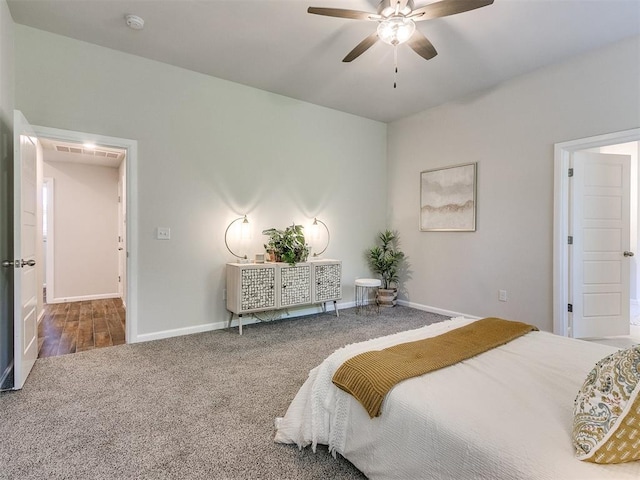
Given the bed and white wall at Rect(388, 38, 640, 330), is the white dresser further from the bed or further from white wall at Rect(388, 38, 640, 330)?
the bed

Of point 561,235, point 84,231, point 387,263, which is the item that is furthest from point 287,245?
point 84,231

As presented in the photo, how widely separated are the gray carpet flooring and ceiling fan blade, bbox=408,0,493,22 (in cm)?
264

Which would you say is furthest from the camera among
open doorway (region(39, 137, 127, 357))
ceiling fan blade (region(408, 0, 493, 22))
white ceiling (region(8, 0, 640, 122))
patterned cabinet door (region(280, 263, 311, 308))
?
open doorway (region(39, 137, 127, 357))

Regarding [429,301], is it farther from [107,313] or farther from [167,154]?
[107,313]

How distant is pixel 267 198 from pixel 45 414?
283 cm

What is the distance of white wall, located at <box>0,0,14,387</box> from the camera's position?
7.93ft

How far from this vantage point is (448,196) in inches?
172

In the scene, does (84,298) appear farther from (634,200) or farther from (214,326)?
(634,200)

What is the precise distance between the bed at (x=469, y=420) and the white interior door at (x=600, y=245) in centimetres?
204

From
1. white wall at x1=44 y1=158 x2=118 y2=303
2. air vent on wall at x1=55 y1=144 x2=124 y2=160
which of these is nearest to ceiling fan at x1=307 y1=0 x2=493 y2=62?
air vent on wall at x1=55 y1=144 x2=124 y2=160

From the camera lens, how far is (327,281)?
422cm

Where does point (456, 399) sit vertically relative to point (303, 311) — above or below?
above

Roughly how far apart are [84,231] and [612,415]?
6767 millimetres

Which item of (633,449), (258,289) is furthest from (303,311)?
(633,449)
